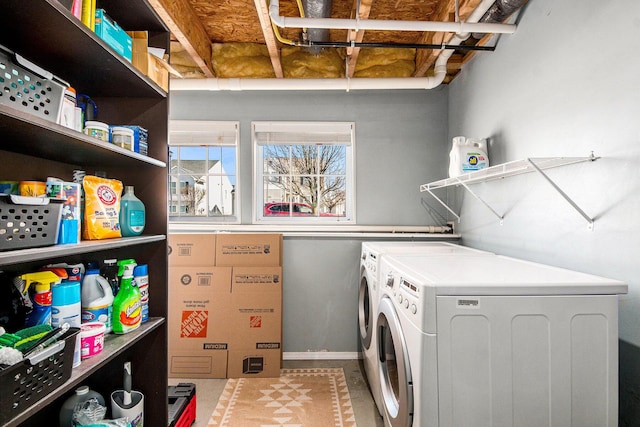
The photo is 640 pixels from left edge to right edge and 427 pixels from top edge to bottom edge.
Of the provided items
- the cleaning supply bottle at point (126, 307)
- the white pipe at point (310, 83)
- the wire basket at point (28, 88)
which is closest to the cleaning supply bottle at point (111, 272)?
the cleaning supply bottle at point (126, 307)

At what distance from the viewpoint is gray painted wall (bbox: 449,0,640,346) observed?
4.20 feet

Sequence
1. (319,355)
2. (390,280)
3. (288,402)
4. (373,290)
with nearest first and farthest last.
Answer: (390,280)
(373,290)
(288,402)
(319,355)

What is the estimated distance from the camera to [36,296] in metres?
1.08

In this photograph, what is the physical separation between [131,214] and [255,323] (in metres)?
1.52

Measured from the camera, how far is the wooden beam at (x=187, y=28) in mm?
1954

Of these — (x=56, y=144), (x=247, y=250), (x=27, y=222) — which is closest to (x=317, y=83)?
(x=247, y=250)

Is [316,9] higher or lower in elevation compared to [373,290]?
higher

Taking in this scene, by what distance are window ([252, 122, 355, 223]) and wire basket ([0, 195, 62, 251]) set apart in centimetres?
215

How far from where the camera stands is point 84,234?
1.24 meters

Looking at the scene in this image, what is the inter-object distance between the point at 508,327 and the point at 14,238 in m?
1.51

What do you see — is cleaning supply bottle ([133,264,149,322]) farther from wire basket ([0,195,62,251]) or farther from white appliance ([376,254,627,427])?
white appliance ([376,254,627,427])

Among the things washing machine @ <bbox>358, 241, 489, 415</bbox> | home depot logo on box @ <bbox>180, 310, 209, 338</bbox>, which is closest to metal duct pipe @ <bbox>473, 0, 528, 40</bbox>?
washing machine @ <bbox>358, 241, 489, 415</bbox>

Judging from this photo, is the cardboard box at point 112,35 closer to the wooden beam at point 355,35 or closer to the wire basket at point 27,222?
the wire basket at point 27,222

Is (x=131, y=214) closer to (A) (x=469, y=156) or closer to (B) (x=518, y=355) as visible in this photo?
(B) (x=518, y=355)
